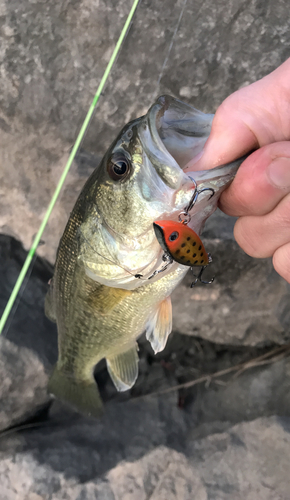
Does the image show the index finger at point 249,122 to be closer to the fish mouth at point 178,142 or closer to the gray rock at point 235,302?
the fish mouth at point 178,142

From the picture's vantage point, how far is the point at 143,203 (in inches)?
38.8

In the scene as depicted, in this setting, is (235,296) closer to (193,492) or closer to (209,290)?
(209,290)

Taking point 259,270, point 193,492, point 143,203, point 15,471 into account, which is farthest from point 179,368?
point 143,203

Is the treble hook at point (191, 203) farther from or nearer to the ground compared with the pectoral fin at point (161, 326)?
farther from the ground

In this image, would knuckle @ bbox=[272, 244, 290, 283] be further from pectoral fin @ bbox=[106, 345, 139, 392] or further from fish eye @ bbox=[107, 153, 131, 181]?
pectoral fin @ bbox=[106, 345, 139, 392]

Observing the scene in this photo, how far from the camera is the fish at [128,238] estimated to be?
93 cm

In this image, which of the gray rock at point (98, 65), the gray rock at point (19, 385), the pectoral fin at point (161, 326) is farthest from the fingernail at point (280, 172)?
the gray rock at point (19, 385)

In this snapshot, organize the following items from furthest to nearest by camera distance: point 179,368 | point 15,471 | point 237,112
A: 1. point 179,368
2. point 15,471
3. point 237,112

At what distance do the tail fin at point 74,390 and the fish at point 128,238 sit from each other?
0.37 ft

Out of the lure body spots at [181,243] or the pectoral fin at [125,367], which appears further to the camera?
the pectoral fin at [125,367]

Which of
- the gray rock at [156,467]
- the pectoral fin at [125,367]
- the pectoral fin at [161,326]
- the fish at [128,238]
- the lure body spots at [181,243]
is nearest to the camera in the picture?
the lure body spots at [181,243]

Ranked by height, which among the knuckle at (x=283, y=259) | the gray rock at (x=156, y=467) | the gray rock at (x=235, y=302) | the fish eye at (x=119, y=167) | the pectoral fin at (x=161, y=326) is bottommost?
the gray rock at (x=156, y=467)

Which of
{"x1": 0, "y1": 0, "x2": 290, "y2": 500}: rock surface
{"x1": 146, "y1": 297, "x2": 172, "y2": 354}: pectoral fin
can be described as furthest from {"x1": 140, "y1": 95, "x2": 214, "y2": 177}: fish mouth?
{"x1": 0, "y1": 0, "x2": 290, "y2": 500}: rock surface

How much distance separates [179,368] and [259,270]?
3.58 feet
